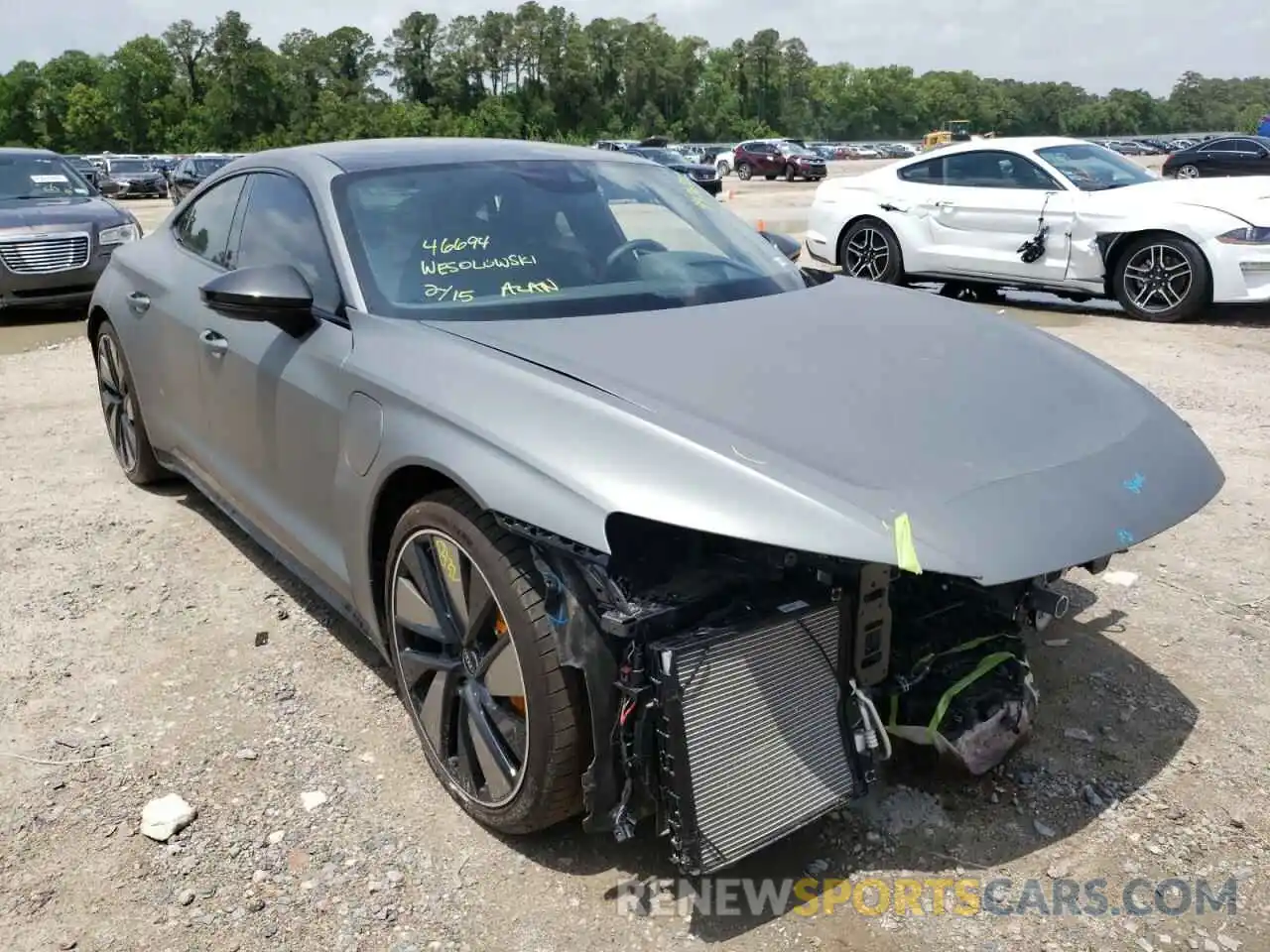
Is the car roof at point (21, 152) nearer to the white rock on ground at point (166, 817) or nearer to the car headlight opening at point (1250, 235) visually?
the white rock on ground at point (166, 817)

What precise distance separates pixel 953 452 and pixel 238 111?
109m

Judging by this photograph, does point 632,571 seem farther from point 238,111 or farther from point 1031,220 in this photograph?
point 238,111

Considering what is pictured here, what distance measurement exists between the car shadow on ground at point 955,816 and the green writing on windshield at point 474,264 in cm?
155

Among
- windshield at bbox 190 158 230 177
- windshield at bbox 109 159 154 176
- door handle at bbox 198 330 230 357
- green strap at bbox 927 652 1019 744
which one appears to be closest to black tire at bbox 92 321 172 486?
door handle at bbox 198 330 230 357

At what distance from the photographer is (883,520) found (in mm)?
2025

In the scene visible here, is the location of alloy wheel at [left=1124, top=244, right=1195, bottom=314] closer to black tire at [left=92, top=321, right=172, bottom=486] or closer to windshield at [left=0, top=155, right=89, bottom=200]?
black tire at [left=92, top=321, right=172, bottom=486]

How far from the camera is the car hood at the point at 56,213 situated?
10.3 m

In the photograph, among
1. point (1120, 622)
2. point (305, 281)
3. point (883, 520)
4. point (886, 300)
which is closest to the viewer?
point (883, 520)

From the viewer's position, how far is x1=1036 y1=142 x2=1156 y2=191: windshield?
934 centimetres

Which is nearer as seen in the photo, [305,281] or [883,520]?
[883,520]

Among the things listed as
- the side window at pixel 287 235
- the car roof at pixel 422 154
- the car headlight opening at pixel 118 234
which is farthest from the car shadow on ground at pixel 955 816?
the car headlight opening at pixel 118 234

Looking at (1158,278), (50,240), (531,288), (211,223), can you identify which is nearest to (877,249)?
(1158,278)

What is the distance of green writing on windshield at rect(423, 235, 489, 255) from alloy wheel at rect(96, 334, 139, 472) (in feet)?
7.20

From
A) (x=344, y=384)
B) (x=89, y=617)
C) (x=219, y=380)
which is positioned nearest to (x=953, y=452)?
(x=344, y=384)
